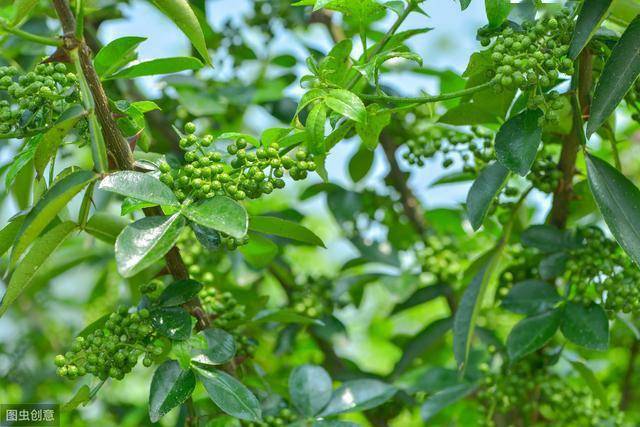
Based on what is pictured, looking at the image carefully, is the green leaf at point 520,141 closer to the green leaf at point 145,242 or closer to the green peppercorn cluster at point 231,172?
the green peppercorn cluster at point 231,172

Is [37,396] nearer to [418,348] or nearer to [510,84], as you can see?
[418,348]

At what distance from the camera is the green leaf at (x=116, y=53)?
1196 millimetres

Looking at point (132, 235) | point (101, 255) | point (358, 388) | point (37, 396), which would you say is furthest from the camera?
point (37, 396)

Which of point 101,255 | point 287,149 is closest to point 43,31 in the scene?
point 101,255

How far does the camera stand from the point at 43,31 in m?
1.80

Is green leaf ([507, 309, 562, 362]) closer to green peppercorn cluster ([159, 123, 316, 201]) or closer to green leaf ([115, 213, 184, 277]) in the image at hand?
green peppercorn cluster ([159, 123, 316, 201])

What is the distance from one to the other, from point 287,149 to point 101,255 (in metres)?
1.13

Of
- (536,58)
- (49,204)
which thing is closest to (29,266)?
(49,204)

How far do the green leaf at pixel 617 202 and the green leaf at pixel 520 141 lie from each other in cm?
11

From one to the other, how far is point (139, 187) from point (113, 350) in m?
0.22

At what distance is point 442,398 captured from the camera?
1.66 m

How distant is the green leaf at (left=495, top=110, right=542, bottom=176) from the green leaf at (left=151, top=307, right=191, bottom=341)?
0.45m

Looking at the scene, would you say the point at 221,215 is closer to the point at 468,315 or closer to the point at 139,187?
the point at 139,187

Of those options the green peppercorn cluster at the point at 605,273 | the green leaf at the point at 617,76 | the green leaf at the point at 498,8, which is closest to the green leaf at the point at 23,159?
the green leaf at the point at 498,8
